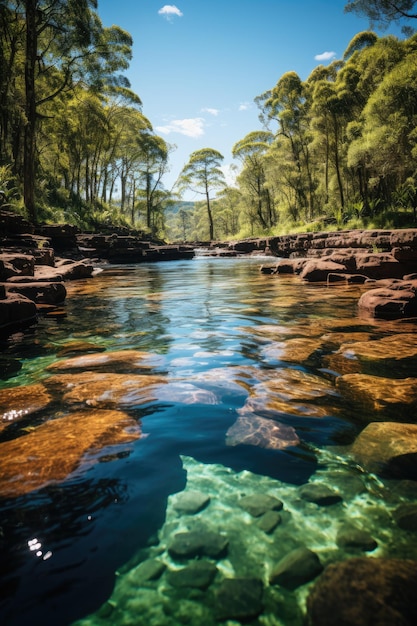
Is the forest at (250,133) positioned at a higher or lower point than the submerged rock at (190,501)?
higher

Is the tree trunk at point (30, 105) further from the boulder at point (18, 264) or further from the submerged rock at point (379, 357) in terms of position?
the submerged rock at point (379, 357)

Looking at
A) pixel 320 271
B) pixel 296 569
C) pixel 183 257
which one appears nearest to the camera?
pixel 296 569

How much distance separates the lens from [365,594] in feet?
3.60

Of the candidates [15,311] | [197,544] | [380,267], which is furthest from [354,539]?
[380,267]

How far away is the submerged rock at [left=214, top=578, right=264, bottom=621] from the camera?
1.12 meters

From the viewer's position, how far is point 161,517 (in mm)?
1554

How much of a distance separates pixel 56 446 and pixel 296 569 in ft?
4.63

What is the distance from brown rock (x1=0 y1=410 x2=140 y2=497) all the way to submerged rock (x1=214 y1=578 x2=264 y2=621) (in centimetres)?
98

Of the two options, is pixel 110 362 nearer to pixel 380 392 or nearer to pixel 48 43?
pixel 380 392

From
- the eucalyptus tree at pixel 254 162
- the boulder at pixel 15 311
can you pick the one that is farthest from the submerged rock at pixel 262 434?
the eucalyptus tree at pixel 254 162

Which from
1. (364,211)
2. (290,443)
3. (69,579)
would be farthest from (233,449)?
(364,211)

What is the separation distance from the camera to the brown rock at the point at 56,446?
5.65 feet

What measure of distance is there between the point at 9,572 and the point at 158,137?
46.6 metres

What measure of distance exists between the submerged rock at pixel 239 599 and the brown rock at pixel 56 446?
982 millimetres
